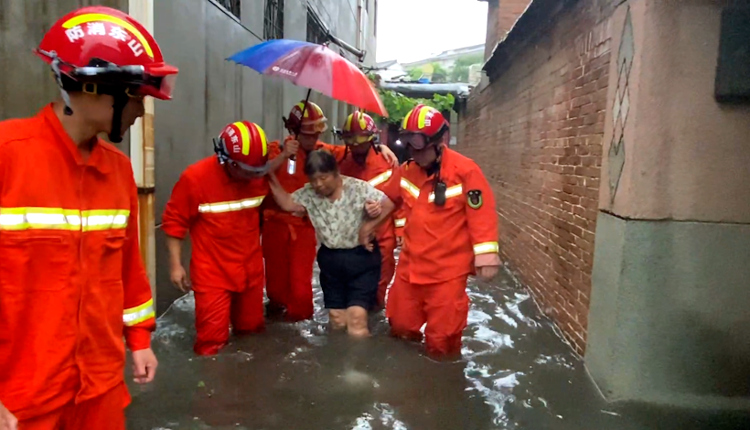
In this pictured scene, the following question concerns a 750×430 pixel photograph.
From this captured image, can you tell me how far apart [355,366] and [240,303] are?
3.76ft

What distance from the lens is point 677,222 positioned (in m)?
3.91

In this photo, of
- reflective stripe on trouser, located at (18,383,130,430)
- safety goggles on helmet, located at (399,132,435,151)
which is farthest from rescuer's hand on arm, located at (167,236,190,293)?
reflective stripe on trouser, located at (18,383,130,430)

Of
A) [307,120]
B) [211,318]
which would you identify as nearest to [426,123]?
[307,120]

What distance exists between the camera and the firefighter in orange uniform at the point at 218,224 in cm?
470

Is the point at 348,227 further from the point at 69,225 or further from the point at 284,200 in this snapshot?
the point at 69,225

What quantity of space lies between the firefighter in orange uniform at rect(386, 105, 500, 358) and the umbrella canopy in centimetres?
41

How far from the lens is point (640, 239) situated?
392 centimetres

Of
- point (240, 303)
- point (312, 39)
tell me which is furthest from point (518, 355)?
point (312, 39)

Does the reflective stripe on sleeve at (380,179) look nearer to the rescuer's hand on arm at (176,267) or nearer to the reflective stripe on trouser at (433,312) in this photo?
the reflective stripe on trouser at (433,312)

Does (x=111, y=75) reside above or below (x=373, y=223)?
above

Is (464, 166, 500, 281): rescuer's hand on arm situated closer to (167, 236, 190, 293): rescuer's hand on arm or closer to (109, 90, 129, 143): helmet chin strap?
(167, 236, 190, 293): rescuer's hand on arm

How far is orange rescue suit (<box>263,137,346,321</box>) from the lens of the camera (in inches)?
224

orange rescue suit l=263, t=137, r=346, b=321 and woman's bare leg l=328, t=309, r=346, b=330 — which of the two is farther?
orange rescue suit l=263, t=137, r=346, b=321

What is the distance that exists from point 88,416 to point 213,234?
264 cm
